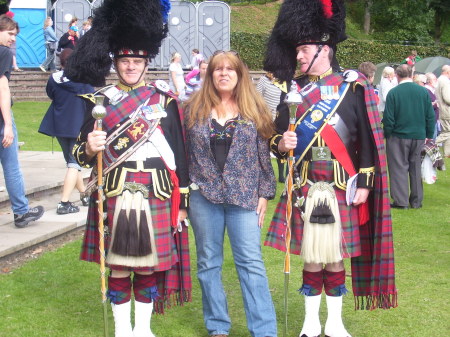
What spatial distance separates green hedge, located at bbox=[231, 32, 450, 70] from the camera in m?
27.5

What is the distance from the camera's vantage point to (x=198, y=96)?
4.75 metres

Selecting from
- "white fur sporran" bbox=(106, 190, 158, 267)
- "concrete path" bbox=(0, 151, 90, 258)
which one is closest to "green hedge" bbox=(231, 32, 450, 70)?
"concrete path" bbox=(0, 151, 90, 258)

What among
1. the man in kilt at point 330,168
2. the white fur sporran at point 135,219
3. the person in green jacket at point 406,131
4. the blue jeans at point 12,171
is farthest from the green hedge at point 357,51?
the white fur sporran at point 135,219

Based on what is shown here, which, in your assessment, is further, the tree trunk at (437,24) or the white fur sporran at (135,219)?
the tree trunk at (437,24)

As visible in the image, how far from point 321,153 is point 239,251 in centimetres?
78

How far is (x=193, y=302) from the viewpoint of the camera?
5.82m

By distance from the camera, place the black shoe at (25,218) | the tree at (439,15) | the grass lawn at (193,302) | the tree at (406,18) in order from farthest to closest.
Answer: the tree at (439,15) → the tree at (406,18) → the black shoe at (25,218) → the grass lawn at (193,302)

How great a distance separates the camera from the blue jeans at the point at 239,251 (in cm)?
466

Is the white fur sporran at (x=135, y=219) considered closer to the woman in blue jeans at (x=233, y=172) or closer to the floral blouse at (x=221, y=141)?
the woman in blue jeans at (x=233, y=172)

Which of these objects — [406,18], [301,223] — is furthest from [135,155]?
[406,18]

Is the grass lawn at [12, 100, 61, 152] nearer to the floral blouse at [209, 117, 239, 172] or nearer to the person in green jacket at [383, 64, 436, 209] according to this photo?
the person in green jacket at [383, 64, 436, 209]

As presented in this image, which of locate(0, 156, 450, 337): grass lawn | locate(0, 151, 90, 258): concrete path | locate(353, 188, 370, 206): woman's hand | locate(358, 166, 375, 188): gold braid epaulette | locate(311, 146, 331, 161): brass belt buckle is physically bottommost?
locate(0, 156, 450, 337): grass lawn

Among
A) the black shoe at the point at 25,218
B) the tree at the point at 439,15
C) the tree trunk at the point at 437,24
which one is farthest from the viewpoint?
the tree trunk at the point at 437,24

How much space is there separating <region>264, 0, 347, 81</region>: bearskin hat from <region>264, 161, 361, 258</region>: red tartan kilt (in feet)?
2.24
